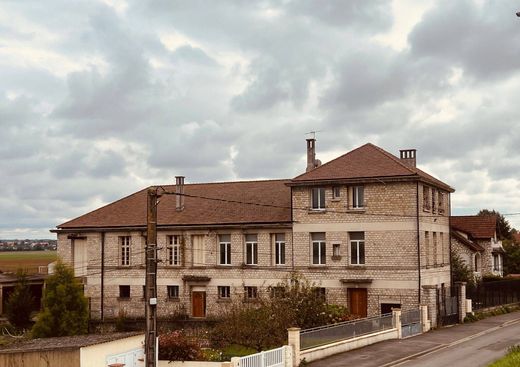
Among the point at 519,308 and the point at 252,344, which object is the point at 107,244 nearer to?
the point at 252,344

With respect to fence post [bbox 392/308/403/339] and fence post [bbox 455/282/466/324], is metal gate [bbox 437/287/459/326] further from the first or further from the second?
fence post [bbox 392/308/403/339]

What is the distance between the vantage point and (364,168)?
145 ft

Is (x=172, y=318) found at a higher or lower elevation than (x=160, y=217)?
lower

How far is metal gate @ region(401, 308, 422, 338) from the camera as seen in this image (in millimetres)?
38531

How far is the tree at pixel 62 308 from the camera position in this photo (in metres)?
40.2

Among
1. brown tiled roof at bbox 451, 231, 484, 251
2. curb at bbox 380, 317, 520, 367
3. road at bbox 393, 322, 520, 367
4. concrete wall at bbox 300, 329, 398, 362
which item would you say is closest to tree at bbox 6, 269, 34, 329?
concrete wall at bbox 300, 329, 398, 362

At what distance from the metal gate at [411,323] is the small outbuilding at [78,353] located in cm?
1607

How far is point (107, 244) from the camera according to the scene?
50.9 meters

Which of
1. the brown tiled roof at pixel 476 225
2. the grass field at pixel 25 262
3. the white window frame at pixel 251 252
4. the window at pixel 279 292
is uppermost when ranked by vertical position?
the brown tiled roof at pixel 476 225

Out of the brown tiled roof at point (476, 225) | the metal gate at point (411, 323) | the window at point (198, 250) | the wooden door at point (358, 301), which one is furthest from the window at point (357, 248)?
the brown tiled roof at point (476, 225)

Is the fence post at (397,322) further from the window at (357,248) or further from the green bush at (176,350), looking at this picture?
the green bush at (176,350)

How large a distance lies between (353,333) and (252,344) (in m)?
6.09

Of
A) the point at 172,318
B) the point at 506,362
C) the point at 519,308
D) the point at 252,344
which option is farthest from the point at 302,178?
the point at 506,362

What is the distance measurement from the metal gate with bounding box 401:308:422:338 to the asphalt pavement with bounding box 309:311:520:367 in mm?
507
